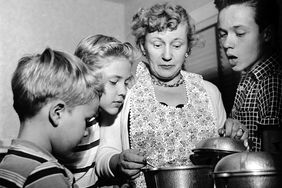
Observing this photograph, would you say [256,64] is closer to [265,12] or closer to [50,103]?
[265,12]

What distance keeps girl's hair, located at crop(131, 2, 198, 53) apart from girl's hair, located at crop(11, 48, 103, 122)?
455 millimetres

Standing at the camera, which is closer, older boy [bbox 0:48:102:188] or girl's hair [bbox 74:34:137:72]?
older boy [bbox 0:48:102:188]

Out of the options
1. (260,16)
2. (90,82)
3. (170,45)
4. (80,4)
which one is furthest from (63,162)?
(80,4)

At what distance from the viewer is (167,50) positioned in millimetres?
1329

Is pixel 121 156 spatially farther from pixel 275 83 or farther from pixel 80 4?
pixel 80 4

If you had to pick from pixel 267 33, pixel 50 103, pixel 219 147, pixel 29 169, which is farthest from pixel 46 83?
pixel 267 33

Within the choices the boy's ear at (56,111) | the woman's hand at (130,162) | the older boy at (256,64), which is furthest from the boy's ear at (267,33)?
the boy's ear at (56,111)

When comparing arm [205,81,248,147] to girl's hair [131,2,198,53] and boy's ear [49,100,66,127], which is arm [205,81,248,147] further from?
boy's ear [49,100,66,127]

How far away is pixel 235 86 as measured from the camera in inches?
61.3

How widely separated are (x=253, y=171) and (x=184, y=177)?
0.67 ft

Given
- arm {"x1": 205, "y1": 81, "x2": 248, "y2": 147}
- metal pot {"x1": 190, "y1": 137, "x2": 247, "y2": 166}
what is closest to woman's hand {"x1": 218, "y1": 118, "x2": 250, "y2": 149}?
arm {"x1": 205, "y1": 81, "x2": 248, "y2": 147}

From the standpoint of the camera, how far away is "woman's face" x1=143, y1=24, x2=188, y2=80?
134 cm

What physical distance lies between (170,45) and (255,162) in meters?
0.66

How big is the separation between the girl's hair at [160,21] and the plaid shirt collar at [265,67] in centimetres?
27
